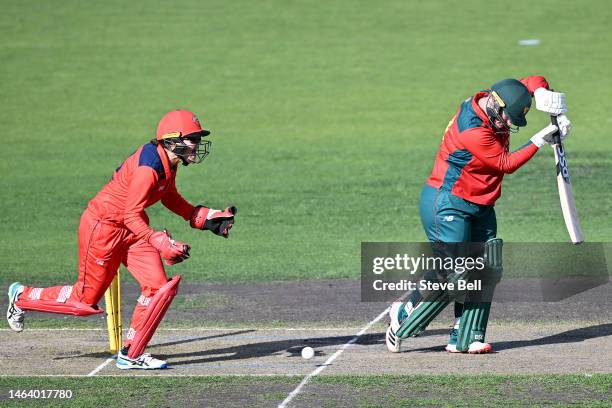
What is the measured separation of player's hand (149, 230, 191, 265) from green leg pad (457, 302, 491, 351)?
253 centimetres

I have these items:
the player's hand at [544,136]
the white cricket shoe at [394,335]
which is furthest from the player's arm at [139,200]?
the player's hand at [544,136]

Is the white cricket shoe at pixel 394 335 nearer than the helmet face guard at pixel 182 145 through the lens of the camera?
No

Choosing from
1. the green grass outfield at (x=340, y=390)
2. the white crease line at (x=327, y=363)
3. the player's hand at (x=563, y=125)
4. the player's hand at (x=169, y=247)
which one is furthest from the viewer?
the player's hand at (x=563, y=125)

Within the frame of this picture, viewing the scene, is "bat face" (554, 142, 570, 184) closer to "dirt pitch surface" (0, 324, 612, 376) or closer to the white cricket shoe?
"dirt pitch surface" (0, 324, 612, 376)

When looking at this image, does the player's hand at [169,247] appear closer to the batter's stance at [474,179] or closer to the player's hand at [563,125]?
the batter's stance at [474,179]

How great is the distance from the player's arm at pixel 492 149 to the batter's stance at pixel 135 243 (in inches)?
87.5

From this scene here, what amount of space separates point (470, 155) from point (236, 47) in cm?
2369

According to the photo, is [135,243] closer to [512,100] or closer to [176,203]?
[176,203]

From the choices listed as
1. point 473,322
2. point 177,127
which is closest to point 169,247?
point 177,127

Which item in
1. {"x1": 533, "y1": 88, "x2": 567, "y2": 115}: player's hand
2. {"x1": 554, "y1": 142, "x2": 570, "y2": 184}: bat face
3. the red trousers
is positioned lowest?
the red trousers

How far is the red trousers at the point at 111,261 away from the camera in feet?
33.7

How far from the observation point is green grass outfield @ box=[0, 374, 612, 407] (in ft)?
30.1

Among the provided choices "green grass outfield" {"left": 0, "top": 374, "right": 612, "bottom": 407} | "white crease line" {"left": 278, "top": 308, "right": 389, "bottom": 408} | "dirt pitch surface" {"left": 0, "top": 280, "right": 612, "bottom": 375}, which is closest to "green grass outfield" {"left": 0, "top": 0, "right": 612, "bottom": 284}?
"dirt pitch surface" {"left": 0, "top": 280, "right": 612, "bottom": 375}

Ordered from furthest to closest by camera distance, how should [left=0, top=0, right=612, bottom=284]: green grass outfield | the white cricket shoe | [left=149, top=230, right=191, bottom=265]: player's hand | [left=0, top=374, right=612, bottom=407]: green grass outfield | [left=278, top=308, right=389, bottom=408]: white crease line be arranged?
[left=0, top=0, right=612, bottom=284]: green grass outfield
the white cricket shoe
[left=149, top=230, right=191, bottom=265]: player's hand
[left=278, top=308, right=389, bottom=408]: white crease line
[left=0, top=374, right=612, bottom=407]: green grass outfield
